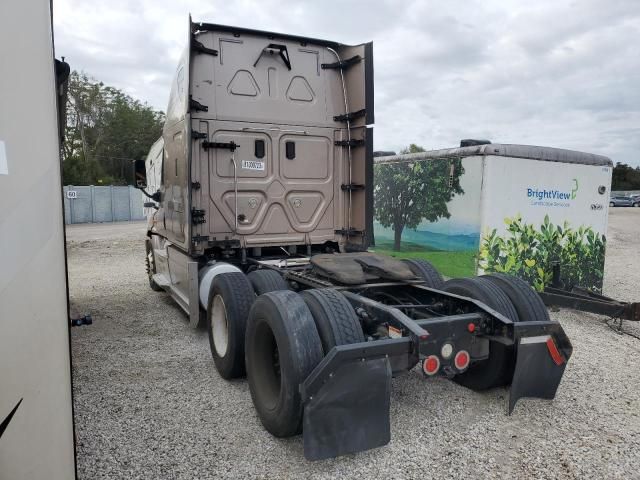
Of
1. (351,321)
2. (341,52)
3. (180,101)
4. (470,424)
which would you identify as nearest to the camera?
(351,321)

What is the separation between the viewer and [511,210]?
7.14 meters

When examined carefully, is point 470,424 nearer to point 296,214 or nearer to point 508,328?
point 508,328

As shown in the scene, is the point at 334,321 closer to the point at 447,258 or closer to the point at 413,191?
the point at 447,258

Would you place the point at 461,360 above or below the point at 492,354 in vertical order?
above

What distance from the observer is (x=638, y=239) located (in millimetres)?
18672

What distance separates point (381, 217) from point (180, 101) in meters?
5.32

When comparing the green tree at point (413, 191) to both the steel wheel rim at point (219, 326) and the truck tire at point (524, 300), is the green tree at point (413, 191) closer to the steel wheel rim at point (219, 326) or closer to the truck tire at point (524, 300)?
the truck tire at point (524, 300)

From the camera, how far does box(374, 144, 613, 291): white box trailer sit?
7.03m

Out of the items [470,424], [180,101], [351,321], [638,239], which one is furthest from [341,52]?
[638,239]

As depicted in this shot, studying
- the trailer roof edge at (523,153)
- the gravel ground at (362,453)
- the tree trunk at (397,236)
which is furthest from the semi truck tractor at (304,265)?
the tree trunk at (397,236)

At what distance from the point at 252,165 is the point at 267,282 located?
5.65 feet

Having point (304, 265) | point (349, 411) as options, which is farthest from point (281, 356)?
point (304, 265)

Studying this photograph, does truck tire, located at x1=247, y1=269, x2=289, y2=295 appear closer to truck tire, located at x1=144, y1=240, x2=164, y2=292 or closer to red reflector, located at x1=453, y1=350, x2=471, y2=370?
red reflector, located at x1=453, y1=350, x2=471, y2=370

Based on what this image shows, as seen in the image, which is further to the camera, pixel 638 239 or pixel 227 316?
pixel 638 239
